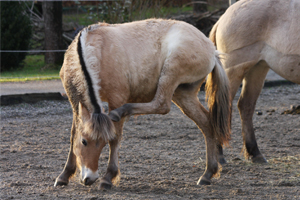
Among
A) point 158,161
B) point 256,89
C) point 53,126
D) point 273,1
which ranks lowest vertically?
point 53,126

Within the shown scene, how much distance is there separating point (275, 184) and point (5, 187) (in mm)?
2500

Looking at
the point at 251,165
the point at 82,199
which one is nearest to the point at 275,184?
the point at 251,165

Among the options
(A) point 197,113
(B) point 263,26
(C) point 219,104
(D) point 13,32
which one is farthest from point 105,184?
(D) point 13,32

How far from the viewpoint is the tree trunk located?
11.3 metres

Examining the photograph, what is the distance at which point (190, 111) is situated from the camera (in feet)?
12.8

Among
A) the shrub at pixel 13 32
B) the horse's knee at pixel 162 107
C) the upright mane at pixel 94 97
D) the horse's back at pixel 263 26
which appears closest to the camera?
the upright mane at pixel 94 97

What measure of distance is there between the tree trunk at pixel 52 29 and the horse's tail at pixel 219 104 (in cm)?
833

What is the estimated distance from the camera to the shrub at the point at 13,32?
10.9 m

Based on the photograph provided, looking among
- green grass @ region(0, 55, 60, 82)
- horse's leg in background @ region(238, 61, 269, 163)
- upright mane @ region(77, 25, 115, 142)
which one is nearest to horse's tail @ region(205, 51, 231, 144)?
horse's leg in background @ region(238, 61, 269, 163)

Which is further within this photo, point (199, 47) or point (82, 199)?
point (199, 47)

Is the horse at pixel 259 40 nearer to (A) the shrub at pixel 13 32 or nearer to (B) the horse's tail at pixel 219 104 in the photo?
(B) the horse's tail at pixel 219 104

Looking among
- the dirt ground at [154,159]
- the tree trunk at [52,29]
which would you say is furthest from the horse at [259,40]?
the tree trunk at [52,29]

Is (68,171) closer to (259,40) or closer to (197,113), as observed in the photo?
(197,113)

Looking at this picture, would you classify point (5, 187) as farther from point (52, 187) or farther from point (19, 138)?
point (19, 138)
